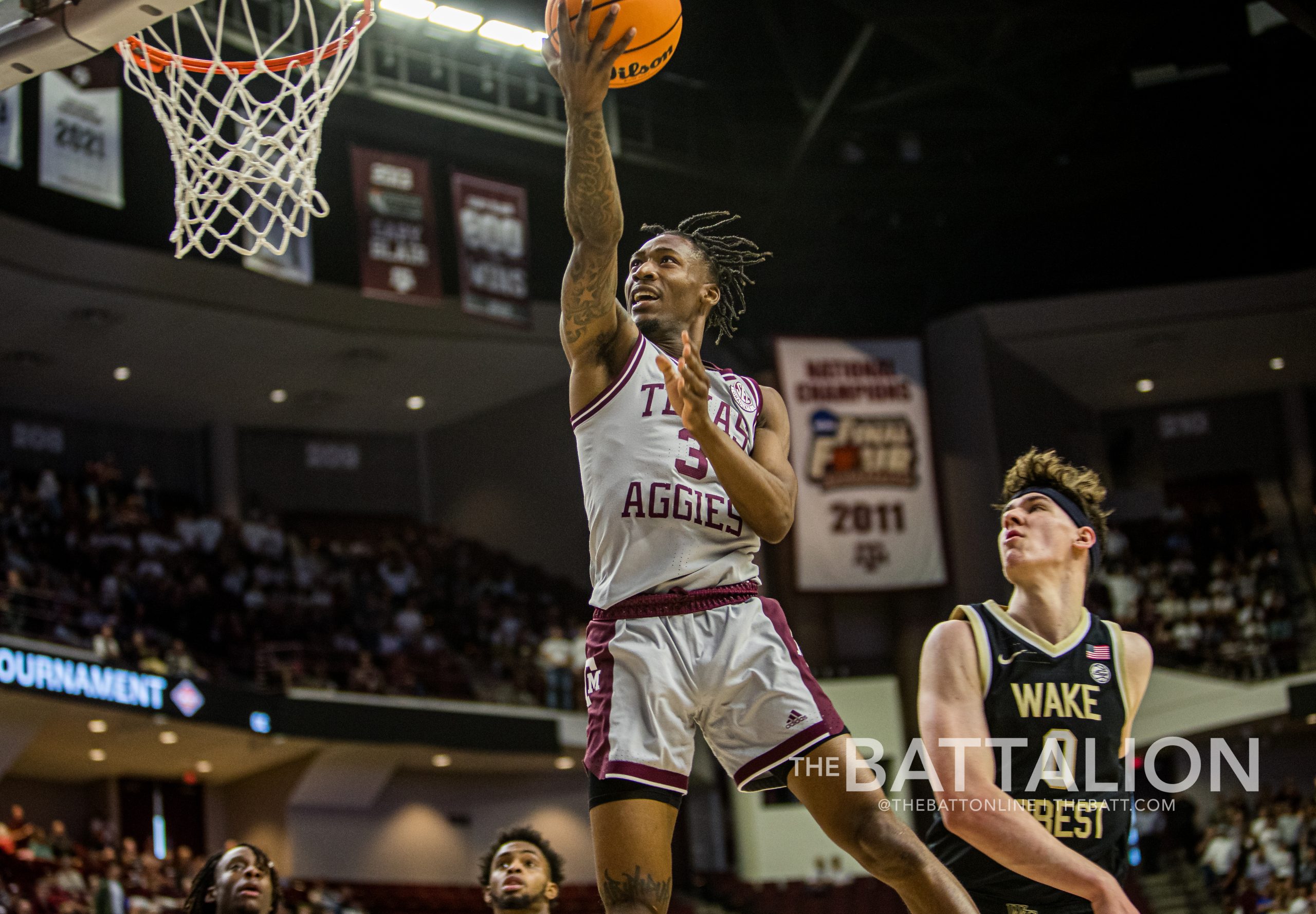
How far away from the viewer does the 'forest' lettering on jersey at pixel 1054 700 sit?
3.37 metres

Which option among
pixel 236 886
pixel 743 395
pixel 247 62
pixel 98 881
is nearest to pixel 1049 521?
pixel 743 395

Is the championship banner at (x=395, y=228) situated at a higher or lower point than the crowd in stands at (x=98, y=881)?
higher

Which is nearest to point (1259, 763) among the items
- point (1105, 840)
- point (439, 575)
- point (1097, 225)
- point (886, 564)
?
point (886, 564)

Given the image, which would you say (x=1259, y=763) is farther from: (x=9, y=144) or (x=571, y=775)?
(x=9, y=144)

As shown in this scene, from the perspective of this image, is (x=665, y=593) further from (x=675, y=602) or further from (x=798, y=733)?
(x=798, y=733)

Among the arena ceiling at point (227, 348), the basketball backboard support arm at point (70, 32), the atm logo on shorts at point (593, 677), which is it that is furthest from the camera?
the arena ceiling at point (227, 348)

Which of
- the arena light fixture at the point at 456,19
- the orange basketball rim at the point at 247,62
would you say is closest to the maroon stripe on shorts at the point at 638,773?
the orange basketball rim at the point at 247,62

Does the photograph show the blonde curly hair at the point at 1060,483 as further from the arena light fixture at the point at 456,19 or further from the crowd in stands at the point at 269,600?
the crowd in stands at the point at 269,600

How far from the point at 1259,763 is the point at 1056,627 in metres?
21.8

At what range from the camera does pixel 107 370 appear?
20594mm

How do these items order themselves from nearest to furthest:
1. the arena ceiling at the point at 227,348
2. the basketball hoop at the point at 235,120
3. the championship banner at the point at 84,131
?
1. the basketball hoop at the point at 235,120
2. the championship banner at the point at 84,131
3. the arena ceiling at the point at 227,348

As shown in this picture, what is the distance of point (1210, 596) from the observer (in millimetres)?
21188

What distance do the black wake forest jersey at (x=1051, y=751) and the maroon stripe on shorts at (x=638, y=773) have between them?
2.32ft

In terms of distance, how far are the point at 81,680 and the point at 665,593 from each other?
500 inches
